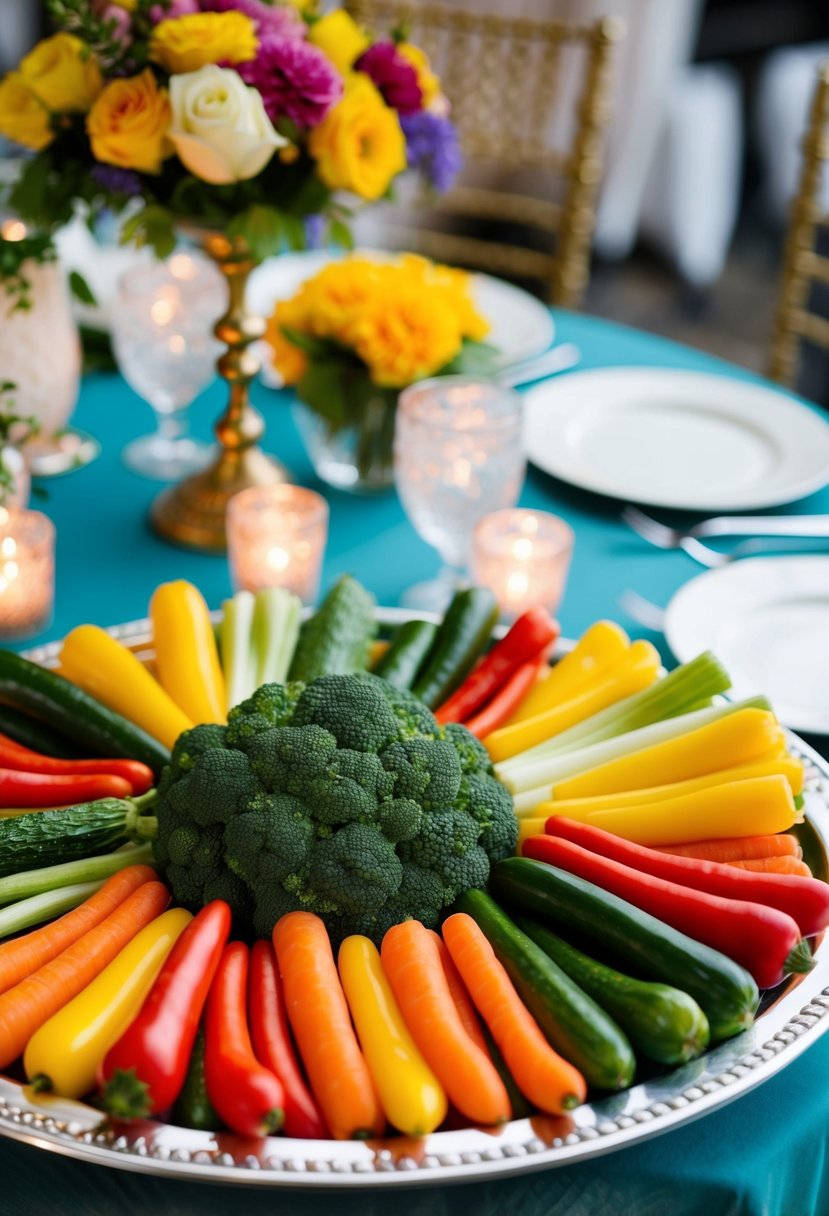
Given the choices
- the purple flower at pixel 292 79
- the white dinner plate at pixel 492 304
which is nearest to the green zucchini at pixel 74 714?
the purple flower at pixel 292 79

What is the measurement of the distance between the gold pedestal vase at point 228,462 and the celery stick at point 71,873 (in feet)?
2.22

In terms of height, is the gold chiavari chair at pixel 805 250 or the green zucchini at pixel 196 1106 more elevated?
the gold chiavari chair at pixel 805 250

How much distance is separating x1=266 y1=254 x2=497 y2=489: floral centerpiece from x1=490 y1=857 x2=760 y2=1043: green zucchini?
0.85 meters

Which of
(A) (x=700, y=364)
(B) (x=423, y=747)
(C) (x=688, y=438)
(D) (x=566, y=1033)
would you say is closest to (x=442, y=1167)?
(D) (x=566, y=1033)

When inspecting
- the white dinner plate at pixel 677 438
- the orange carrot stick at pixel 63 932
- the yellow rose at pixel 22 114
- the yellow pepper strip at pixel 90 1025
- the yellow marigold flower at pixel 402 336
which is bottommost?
the orange carrot stick at pixel 63 932

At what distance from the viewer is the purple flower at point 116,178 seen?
4.95ft

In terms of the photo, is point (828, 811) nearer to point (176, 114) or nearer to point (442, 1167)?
point (442, 1167)

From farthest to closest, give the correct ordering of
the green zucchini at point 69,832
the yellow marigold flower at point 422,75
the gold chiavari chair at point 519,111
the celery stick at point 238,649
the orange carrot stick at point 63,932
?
the gold chiavari chair at point 519,111, the yellow marigold flower at point 422,75, the celery stick at point 238,649, the green zucchini at point 69,832, the orange carrot stick at point 63,932

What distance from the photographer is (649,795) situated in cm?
113

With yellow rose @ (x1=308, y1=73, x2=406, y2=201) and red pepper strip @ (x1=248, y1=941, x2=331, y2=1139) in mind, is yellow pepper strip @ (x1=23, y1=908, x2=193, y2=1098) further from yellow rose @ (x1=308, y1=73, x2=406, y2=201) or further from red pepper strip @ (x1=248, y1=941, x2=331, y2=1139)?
yellow rose @ (x1=308, y1=73, x2=406, y2=201)

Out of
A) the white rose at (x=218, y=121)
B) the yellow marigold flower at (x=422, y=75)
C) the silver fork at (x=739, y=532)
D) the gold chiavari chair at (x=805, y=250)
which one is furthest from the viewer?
the gold chiavari chair at (x=805, y=250)

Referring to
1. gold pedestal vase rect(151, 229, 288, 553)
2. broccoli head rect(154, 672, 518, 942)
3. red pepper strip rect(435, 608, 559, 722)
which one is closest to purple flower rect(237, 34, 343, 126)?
gold pedestal vase rect(151, 229, 288, 553)

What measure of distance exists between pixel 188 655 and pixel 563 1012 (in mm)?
553

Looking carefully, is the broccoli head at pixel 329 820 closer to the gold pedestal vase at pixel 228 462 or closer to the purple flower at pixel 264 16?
the gold pedestal vase at pixel 228 462
